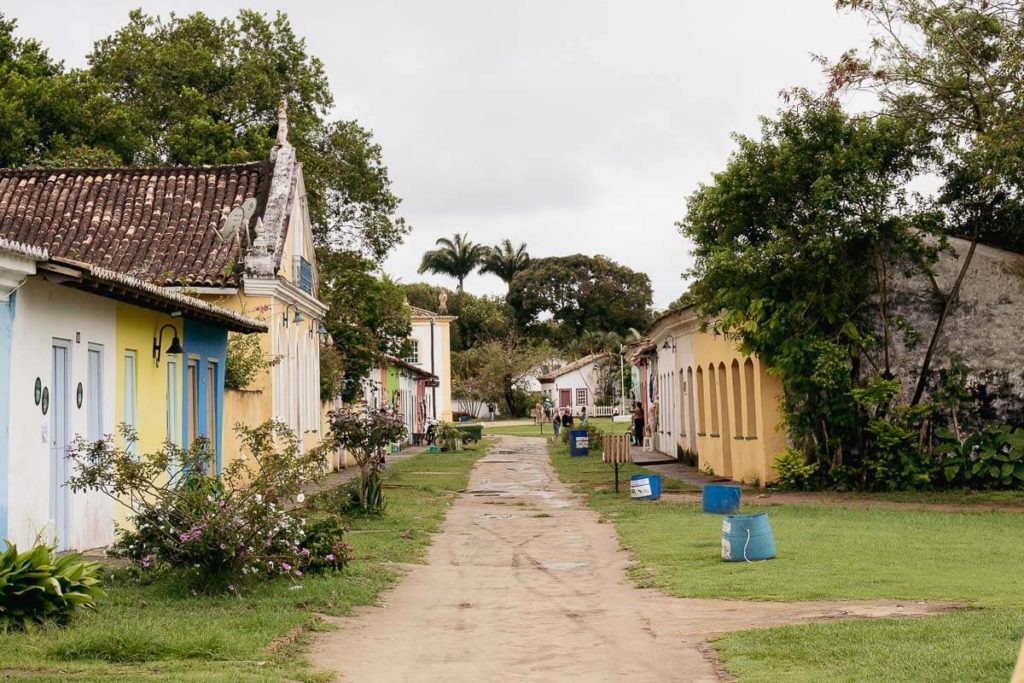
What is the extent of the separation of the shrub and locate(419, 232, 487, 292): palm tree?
86.2m

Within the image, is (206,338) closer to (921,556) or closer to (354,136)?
(921,556)

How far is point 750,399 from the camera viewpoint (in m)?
25.9

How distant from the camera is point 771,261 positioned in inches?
870

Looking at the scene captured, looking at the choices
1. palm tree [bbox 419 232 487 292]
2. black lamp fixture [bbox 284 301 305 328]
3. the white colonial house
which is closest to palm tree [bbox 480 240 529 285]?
palm tree [bbox 419 232 487 292]

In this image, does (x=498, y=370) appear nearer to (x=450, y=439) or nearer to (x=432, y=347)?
(x=432, y=347)

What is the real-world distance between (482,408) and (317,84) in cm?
5234

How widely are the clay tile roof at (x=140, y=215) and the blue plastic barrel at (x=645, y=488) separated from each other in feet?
25.9

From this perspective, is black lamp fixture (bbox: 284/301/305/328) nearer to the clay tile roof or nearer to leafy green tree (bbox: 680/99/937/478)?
the clay tile roof

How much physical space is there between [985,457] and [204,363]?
12590 mm

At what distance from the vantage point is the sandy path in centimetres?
845

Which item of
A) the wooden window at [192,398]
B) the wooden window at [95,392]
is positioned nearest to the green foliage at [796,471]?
the wooden window at [192,398]

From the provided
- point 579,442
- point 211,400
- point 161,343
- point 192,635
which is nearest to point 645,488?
point 211,400

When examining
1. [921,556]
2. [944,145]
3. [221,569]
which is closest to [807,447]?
[944,145]

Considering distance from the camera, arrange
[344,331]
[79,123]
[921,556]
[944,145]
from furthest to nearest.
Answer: [344,331]
[79,123]
[944,145]
[921,556]
